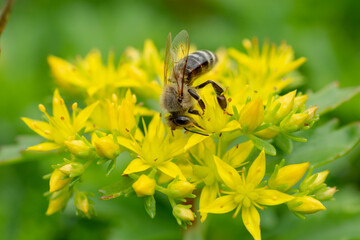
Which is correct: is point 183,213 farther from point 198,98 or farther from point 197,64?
point 197,64

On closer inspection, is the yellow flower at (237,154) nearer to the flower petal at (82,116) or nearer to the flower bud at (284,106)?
the flower bud at (284,106)

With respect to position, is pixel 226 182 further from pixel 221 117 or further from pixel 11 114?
pixel 11 114

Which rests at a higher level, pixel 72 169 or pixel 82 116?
pixel 82 116

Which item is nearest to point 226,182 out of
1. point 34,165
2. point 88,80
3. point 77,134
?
point 77,134

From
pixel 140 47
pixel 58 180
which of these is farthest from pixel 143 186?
pixel 140 47

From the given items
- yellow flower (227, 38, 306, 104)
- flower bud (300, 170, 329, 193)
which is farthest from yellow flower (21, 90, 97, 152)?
flower bud (300, 170, 329, 193)

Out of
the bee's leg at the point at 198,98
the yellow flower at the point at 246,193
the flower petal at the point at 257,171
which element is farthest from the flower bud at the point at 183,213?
the bee's leg at the point at 198,98

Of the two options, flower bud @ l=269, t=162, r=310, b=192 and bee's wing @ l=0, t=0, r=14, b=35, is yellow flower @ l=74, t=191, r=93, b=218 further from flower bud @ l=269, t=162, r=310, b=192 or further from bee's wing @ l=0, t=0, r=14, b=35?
A: bee's wing @ l=0, t=0, r=14, b=35
